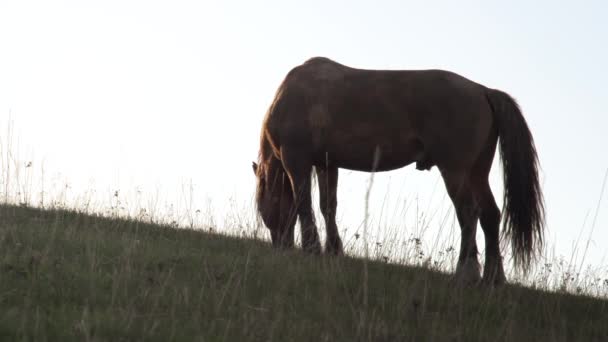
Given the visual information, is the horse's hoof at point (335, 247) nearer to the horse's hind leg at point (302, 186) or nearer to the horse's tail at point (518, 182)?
the horse's hind leg at point (302, 186)

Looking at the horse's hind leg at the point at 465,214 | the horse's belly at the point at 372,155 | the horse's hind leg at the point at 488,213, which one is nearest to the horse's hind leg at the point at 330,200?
the horse's belly at the point at 372,155

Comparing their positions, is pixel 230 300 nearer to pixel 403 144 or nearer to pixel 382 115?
pixel 403 144

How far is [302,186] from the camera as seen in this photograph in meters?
8.00

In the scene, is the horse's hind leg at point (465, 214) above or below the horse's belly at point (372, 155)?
below

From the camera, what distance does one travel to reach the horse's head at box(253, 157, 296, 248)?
833 centimetres

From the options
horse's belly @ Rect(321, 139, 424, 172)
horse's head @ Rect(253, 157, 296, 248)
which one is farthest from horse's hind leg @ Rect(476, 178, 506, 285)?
horse's head @ Rect(253, 157, 296, 248)

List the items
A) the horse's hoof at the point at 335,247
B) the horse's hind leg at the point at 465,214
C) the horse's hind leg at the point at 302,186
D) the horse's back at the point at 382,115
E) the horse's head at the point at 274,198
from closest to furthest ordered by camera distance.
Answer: the horse's hind leg at the point at 465,214 → the horse's back at the point at 382,115 → the horse's hoof at the point at 335,247 → the horse's hind leg at the point at 302,186 → the horse's head at the point at 274,198

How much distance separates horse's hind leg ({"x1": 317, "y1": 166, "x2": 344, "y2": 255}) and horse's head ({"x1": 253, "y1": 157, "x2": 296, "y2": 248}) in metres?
0.33

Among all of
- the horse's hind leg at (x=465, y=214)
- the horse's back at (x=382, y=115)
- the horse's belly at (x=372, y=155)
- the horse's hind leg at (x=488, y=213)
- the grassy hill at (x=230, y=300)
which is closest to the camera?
the grassy hill at (x=230, y=300)

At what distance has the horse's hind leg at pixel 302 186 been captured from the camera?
7.94 meters

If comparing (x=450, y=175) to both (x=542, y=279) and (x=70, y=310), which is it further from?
(x=70, y=310)

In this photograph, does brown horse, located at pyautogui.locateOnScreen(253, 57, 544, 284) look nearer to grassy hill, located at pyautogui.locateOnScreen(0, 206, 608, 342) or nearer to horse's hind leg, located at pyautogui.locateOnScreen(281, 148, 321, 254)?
horse's hind leg, located at pyautogui.locateOnScreen(281, 148, 321, 254)

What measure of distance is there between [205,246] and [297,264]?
1179 mm

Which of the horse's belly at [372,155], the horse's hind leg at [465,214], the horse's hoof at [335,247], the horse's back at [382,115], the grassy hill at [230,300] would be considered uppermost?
the horse's back at [382,115]
